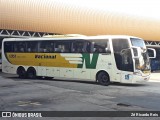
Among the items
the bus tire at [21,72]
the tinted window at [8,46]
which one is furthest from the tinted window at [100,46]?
the tinted window at [8,46]

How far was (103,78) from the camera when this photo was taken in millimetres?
20438

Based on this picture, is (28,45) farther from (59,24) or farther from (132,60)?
(59,24)

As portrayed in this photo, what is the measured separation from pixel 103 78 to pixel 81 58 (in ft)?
6.97

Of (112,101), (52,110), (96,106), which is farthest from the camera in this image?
(112,101)

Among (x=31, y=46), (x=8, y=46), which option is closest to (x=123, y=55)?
(x=31, y=46)

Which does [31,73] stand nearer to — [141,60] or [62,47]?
[62,47]

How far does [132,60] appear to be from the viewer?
19406 millimetres

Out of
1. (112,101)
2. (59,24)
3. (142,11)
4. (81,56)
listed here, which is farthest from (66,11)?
(112,101)

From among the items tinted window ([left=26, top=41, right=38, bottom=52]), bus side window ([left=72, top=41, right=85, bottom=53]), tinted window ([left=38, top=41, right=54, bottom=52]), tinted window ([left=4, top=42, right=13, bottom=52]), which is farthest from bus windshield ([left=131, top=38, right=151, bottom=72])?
tinted window ([left=4, top=42, right=13, bottom=52])

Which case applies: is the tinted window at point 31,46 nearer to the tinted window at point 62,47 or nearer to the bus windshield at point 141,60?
the tinted window at point 62,47

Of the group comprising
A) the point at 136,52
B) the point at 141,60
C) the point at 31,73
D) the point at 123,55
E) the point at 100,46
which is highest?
the point at 100,46

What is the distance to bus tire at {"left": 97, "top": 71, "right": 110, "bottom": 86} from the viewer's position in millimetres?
20298

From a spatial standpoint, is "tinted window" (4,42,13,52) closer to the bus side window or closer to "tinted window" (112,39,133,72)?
the bus side window

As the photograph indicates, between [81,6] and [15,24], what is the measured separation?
→ 11.5m
